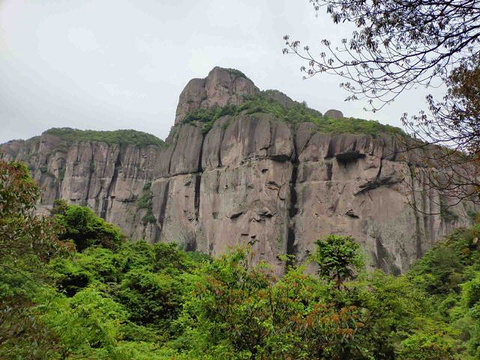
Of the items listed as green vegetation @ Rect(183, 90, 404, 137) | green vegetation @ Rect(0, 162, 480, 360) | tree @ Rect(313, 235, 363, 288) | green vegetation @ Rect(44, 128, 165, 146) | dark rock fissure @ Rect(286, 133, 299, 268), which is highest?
green vegetation @ Rect(44, 128, 165, 146)

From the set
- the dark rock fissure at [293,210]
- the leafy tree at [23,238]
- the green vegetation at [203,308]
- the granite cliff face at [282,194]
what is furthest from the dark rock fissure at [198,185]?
the leafy tree at [23,238]

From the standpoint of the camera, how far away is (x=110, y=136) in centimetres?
6266

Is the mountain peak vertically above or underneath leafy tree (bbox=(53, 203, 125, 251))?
above

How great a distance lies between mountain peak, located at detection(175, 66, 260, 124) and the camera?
49.0 metres

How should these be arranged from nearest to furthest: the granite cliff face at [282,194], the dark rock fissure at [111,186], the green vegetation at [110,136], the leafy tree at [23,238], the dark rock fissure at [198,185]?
the leafy tree at [23,238] → the granite cliff face at [282,194] → the dark rock fissure at [198,185] → the dark rock fissure at [111,186] → the green vegetation at [110,136]

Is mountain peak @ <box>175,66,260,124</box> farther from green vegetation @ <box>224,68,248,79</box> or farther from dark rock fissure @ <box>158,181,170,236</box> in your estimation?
dark rock fissure @ <box>158,181,170,236</box>

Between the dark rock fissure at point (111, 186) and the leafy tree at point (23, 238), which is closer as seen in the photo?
the leafy tree at point (23, 238)

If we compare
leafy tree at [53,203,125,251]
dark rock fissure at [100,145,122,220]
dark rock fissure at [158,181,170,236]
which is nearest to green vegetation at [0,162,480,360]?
leafy tree at [53,203,125,251]

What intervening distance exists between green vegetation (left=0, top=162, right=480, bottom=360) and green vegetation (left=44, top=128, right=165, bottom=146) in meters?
49.4

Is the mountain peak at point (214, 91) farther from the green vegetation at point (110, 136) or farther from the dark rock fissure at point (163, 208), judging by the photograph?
the green vegetation at point (110, 136)

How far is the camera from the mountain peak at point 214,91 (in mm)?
48969

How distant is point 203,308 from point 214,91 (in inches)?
1769

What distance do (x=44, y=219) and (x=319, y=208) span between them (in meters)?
31.2

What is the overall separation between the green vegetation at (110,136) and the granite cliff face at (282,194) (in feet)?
53.1
